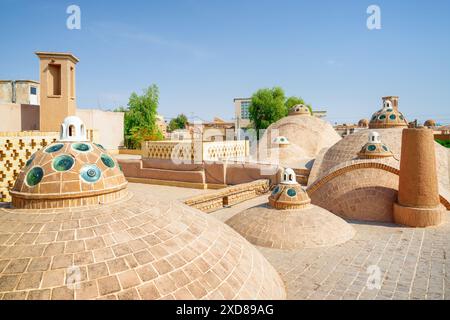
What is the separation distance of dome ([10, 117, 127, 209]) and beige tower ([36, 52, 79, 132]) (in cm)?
1298

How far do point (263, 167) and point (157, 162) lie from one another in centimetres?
650

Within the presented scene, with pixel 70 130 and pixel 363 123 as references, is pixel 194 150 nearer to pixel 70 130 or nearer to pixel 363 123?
pixel 70 130

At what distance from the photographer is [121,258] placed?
3414mm

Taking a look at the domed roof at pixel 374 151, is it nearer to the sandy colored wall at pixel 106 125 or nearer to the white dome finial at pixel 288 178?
the white dome finial at pixel 288 178

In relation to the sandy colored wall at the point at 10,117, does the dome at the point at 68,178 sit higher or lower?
lower

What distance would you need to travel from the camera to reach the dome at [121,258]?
3.08 metres

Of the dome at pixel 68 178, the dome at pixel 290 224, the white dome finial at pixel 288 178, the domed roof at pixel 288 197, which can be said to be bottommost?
the dome at pixel 290 224

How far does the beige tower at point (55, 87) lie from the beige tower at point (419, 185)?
1446 centimetres

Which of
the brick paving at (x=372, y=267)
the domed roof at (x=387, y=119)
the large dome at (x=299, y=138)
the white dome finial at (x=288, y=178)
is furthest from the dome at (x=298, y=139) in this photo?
the brick paving at (x=372, y=267)

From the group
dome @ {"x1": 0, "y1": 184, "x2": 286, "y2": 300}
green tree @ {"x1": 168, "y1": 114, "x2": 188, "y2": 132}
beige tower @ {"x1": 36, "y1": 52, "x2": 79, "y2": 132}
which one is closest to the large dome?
beige tower @ {"x1": 36, "y1": 52, "x2": 79, "y2": 132}
